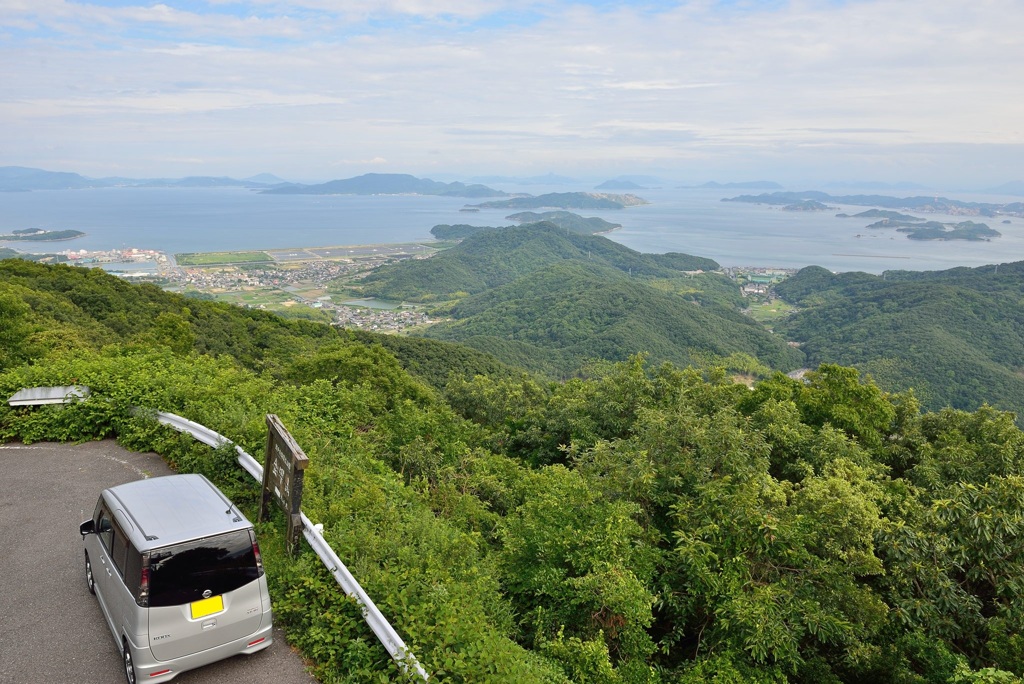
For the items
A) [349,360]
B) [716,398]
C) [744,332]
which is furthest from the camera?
[744,332]

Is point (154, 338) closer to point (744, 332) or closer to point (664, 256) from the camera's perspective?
point (744, 332)

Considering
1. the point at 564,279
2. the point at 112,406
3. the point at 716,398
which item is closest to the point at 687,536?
the point at 716,398

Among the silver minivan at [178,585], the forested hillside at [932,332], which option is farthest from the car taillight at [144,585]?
the forested hillside at [932,332]

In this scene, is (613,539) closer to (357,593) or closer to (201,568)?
(357,593)

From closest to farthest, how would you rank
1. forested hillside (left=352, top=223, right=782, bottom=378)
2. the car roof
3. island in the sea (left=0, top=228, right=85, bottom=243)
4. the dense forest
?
the car roof
the dense forest
forested hillside (left=352, top=223, right=782, bottom=378)
island in the sea (left=0, top=228, right=85, bottom=243)

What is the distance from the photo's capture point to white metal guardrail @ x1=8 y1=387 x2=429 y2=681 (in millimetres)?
4176

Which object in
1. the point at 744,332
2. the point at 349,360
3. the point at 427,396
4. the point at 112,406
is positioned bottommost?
the point at 744,332

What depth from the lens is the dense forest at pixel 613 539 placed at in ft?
16.4

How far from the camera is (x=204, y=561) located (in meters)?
4.32

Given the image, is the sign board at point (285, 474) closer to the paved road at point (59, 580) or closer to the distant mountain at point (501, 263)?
the paved road at point (59, 580)

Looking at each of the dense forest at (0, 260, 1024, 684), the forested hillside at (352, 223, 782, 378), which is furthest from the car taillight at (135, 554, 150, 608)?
the forested hillside at (352, 223, 782, 378)

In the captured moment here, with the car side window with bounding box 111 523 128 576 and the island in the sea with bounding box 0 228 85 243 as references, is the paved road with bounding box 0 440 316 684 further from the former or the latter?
the island in the sea with bounding box 0 228 85 243

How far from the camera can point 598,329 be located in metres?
82.8

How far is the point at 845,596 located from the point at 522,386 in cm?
967
